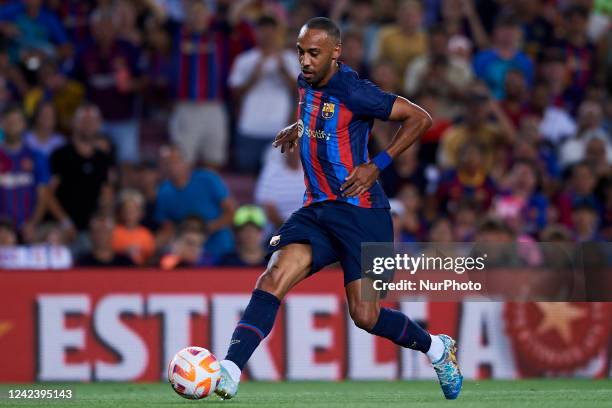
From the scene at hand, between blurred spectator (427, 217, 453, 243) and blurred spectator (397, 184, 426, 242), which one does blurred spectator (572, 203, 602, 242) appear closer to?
blurred spectator (427, 217, 453, 243)

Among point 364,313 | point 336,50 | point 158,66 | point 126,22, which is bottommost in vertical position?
point 364,313

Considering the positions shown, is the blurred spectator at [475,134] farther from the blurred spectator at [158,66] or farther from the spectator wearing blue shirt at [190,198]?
the blurred spectator at [158,66]

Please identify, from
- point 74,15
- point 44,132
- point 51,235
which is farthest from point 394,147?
point 74,15

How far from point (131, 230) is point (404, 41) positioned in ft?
14.4

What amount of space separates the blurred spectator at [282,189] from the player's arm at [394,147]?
5.36 meters

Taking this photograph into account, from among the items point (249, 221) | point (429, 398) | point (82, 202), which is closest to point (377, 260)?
point (429, 398)

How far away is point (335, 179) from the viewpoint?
823 centimetres

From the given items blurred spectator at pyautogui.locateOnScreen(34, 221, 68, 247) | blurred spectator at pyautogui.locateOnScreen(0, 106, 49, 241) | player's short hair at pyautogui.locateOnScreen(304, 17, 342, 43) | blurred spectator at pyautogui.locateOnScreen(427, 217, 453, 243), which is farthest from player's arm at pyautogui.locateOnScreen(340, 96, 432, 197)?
blurred spectator at pyautogui.locateOnScreen(0, 106, 49, 241)

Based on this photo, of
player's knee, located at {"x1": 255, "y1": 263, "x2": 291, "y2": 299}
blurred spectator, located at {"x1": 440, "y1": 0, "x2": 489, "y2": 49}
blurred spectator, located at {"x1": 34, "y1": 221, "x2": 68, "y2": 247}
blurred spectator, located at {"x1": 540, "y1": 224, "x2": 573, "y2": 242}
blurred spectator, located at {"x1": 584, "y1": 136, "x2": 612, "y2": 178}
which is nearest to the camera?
player's knee, located at {"x1": 255, "y1": 263, "x2": 291, "y2": 299}

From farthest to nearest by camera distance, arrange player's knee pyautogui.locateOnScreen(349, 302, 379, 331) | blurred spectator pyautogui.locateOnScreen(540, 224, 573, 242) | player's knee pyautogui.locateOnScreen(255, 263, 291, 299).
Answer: blurred spectator pyautogui.locateOnScreen(540, 224, 573, 242) < player's knee pyautogui.locateOnScreen(349, 302, 379, 331) < player's knee pyautogui.locateOnScreen(255, 263, 291, 299)

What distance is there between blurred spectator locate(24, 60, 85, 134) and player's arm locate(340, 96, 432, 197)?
7.57 m

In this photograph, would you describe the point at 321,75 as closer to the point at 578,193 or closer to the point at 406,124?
the point at 406,124

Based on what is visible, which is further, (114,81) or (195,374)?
(114,81)

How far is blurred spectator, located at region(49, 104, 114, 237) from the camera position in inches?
552
